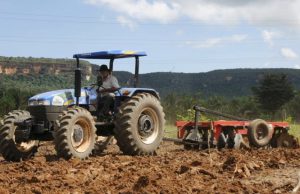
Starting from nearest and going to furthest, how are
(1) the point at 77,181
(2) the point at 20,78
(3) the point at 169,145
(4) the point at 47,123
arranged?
(1) the point at 77,181, (4) the point at 47,123, (3) the point at 169,145, (2) the point at 20,78

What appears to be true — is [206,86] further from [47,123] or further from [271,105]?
[47,123]

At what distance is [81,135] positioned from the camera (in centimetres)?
911

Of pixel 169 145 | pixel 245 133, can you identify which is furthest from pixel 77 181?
pixel 169 145

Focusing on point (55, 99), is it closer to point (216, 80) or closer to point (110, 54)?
point (110, 54)

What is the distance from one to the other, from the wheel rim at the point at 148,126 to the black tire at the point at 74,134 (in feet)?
3.76

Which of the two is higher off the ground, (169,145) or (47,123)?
(47,123)

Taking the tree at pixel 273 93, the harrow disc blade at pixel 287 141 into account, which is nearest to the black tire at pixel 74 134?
the harrow disc blade at pixel 287 141

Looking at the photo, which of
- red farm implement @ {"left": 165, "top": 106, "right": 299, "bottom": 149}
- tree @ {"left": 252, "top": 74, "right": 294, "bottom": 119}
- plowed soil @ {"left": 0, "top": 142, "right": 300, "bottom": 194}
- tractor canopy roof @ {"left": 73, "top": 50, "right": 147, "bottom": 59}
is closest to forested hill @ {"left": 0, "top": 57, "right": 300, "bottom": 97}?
tree @ {"left": 252, "top": 74, "right": 294, "bottom": 119}

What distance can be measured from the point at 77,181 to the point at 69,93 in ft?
11.7

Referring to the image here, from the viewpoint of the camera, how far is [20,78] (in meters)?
79.9

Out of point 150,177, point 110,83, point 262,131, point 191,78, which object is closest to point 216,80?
point 191,78

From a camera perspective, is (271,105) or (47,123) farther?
(271,105)

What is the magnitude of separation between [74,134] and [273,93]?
57.6m

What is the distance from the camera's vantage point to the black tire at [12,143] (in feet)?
30.5
